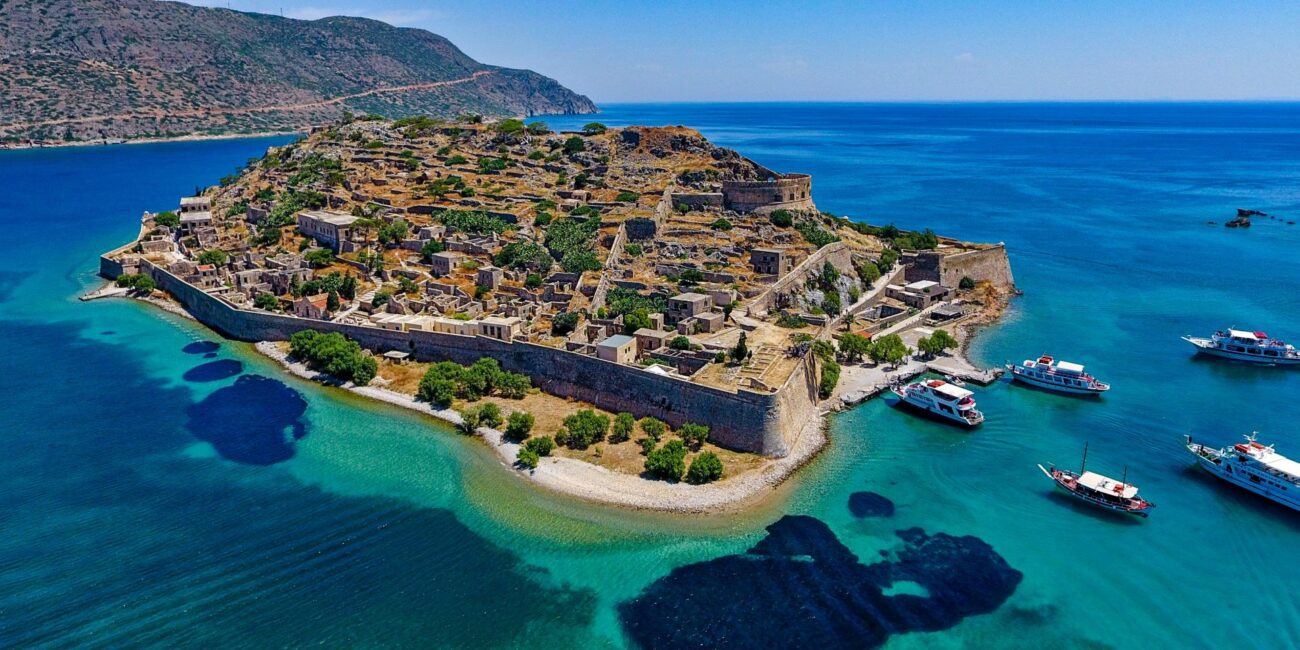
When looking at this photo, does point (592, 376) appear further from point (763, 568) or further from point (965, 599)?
point (965, 599)

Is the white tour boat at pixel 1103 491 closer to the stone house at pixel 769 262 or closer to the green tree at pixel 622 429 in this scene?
the green tree at pixel 622 429

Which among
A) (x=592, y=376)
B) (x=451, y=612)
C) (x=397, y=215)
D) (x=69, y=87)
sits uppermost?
(x=69, y=87)

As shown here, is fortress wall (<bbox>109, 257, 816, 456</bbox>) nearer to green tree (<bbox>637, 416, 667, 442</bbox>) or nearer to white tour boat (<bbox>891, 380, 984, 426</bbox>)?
green tree (<bbox>637, 416, 667, 442</bbox>)

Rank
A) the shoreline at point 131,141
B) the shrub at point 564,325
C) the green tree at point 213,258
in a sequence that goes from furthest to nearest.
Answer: the shoreline at point 131,141
the green tree at point 213,258
the shrub at point 564,325

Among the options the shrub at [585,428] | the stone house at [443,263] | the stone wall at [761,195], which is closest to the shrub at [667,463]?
the shrub at [585,428]

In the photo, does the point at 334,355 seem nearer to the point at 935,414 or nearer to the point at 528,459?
the point at 528,459

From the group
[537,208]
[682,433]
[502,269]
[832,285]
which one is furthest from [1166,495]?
[537,208]
